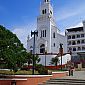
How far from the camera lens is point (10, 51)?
18328mm

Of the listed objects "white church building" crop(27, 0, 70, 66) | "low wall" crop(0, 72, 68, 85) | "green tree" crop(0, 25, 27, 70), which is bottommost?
"low wall" crop(0, 72, 68, 85)

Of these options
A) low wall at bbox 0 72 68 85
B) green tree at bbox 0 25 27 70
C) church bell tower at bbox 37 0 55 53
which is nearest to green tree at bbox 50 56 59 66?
church bell tower at bbox 37 0 55 53

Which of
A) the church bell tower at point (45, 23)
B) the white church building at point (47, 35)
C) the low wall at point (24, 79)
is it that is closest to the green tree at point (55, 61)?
the white church building at point (47, 35)

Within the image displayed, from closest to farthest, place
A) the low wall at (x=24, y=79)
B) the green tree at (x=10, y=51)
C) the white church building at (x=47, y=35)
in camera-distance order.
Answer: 1. the low wall at (x=24, y=79)
2. the green tree at (x=10, y=51)
3. the white church building at (x=47, y=35)

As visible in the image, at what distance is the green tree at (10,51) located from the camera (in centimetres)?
1775

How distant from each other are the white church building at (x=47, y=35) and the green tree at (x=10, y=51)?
148ft

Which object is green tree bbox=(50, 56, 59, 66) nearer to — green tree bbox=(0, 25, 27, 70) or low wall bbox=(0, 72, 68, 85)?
green tree bbox=(0, 25, 27, 70)

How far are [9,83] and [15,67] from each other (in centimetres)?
189

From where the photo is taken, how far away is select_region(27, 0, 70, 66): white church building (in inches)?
2630

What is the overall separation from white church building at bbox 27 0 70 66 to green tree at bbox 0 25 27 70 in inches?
1779

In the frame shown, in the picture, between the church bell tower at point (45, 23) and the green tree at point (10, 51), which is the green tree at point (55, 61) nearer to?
the church bell tower at point (45, 23)

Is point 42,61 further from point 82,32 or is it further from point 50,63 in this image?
point 82,32

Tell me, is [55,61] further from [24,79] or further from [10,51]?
[24,79]

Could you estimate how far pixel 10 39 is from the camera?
1916 centimetres
